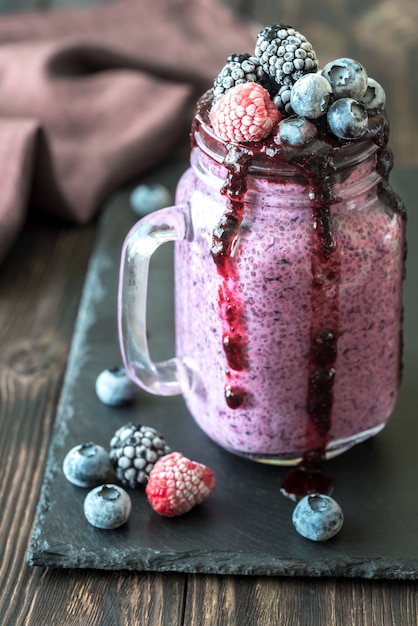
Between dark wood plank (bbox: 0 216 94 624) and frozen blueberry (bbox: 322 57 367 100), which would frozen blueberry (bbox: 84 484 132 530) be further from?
frozen blueberry (bbox: 322 57 367 100)

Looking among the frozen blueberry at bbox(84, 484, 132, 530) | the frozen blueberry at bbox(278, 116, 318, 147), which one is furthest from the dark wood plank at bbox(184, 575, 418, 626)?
the frozen blueberry at bbox(278, 116, 318, 147)

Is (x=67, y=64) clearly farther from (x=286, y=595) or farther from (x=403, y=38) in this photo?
(x=286, y=595)

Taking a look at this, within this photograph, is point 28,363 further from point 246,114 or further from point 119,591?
point 246,114

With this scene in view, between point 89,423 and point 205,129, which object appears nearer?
point 205,129

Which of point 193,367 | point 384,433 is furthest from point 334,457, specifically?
point 193,367

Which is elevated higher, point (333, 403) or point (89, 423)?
point (333, 403)

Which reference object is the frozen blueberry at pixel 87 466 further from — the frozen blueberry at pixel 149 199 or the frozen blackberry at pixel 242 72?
the frozen blueberry at pixel 149 199

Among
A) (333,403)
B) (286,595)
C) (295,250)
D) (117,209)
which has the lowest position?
(117,209)

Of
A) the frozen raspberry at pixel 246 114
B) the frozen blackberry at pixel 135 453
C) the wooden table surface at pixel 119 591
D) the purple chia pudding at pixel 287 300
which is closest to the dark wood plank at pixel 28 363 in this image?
the wooden table surface at pixel 119 591
